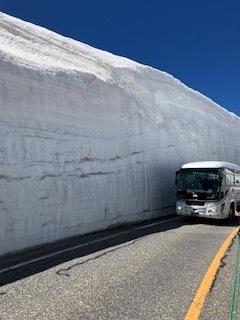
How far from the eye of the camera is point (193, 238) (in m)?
13.0

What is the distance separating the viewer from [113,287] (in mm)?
6586

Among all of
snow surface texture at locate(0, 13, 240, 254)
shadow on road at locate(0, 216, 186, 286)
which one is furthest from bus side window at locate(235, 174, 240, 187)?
shadow on road at locate(0, 216, 186, 286)

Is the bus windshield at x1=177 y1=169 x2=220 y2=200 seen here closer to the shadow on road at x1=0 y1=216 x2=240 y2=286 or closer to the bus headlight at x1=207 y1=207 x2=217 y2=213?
the bus headlight at x1=207 y1=207 x2=217 y2=213

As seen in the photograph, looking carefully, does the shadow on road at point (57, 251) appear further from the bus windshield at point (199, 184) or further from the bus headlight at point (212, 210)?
the bus windshield at point (199, 184)

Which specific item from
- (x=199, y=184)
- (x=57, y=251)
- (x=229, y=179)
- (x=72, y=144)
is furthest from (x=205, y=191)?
(x=57, y=251)

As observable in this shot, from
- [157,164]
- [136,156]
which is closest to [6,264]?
[136,156]

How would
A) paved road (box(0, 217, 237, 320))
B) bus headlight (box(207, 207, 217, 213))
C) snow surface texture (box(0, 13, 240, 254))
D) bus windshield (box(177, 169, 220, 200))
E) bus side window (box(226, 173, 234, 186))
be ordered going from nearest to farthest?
paved road (box(0, 217, 237, 320)), snow surface texture (box(0, 13, 240, 254)), bus headlight (box(207, 207, 217, 213)), bus windshield (box(177, 169, 220, 200)), bus side window (box(226, 173, 234, 186))

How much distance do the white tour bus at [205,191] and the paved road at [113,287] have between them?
8.81 m

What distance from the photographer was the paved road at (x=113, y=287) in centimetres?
542

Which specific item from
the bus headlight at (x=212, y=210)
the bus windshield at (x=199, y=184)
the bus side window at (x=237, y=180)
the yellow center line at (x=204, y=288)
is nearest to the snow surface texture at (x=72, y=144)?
the bus windshield at (x=199, y=184)

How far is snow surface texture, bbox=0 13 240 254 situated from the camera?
11391 millimetres

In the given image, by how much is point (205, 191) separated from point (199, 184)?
1.34 ft

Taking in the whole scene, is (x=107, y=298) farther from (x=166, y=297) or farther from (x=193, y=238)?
(x=193, y=238)

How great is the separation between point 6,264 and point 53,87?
23.9ft
